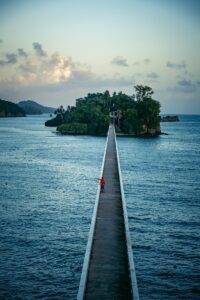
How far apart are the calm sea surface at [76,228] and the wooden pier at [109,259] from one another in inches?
106

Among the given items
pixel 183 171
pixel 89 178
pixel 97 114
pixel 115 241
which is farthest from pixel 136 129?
pixel 115 241

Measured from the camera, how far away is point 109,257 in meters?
22.8

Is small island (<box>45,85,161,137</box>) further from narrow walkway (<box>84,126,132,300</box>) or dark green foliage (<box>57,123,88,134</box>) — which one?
narrow walkway (<box>84,126,132,300</box>)

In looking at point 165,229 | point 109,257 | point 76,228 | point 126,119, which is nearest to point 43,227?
point 76,228

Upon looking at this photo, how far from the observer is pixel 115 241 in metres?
25.1

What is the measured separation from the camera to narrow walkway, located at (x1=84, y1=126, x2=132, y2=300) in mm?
19250

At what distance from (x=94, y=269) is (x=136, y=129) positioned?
404 feet

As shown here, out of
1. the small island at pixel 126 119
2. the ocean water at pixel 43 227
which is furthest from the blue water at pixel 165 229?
the small island at pixel 126 119

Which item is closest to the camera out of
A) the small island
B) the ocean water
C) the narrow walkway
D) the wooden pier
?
the wooden pier

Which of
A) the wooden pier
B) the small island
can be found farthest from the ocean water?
the small island

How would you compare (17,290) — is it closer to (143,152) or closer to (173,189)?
(173,189)

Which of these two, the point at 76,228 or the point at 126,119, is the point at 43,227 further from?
the point at 126,119

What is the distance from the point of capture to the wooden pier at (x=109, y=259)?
1898 centimetres

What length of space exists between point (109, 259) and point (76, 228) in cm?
1237
